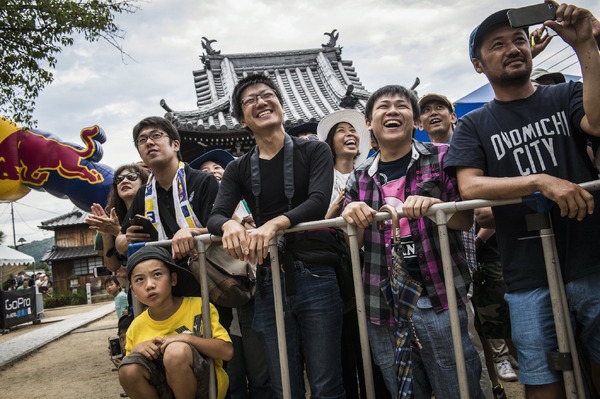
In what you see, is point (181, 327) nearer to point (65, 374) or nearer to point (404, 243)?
point (404, 243)

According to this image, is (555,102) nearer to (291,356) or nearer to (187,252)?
(291,356)

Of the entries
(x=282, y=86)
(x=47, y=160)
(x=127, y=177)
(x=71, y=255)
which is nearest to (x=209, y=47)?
(x=282, y=86)

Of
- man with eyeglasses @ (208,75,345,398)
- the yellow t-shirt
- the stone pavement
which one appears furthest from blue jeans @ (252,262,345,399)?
the stone pavement

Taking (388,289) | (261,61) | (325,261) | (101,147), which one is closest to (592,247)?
(388,289)

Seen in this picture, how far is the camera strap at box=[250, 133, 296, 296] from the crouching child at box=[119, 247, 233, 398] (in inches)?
16.8

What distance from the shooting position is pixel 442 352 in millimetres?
1847

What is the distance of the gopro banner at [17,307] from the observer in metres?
12.6

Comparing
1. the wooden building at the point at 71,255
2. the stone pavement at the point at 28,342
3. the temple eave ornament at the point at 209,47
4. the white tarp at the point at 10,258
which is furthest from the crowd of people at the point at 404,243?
the wooden building at the point at 71,255

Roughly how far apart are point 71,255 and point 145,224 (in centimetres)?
3179

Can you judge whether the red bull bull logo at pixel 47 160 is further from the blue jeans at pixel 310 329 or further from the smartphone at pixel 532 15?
the smartphone at pixel 532 15

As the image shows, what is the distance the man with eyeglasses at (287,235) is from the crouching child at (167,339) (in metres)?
0.30

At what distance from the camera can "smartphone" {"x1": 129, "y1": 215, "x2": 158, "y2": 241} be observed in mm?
2600

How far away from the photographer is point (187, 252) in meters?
2.31

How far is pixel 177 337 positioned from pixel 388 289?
1.11 meters
